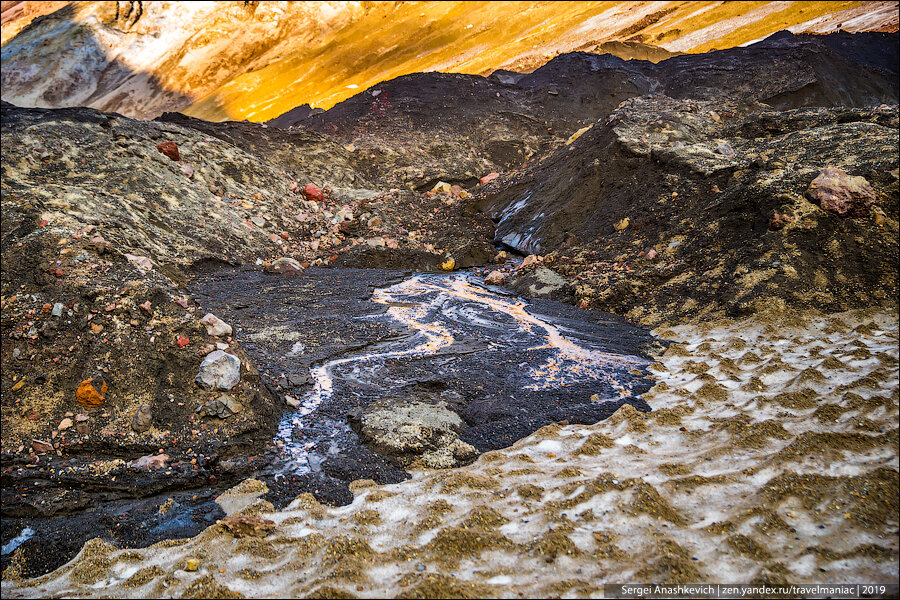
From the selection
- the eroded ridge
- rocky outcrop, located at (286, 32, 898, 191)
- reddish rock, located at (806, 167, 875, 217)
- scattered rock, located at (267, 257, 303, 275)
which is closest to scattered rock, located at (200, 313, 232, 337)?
the eroded ridge

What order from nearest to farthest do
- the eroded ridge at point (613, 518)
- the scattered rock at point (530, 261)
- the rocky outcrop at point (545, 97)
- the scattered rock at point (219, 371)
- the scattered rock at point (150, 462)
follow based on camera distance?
the eroded ridge at point (613, 518)
the scattered rock at point (150, 462)
the scattered rock at point (219, 371)
the scattered rock at point (530, 261)
the rocky outcrop at point (545, 97)

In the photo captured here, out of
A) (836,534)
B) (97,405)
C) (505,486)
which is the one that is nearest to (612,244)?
(505,486)

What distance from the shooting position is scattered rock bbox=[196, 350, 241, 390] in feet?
16.0

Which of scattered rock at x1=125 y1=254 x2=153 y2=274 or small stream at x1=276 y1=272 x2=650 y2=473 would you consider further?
scattered rock at x1=125 y1=254 x2=153 y2=274

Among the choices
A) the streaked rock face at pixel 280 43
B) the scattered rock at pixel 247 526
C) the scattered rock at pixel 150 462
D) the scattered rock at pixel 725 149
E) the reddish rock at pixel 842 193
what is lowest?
the reddish rock at pixel 842 193

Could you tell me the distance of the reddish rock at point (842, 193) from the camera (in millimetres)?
7113

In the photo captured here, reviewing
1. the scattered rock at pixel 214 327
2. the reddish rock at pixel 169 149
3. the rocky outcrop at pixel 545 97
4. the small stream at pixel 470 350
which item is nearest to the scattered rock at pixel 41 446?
the scattered rock at pixel 214 327

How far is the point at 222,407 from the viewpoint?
4754 millimetres

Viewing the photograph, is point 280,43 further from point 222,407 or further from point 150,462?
point 150,462

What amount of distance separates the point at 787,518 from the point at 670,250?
663 cm

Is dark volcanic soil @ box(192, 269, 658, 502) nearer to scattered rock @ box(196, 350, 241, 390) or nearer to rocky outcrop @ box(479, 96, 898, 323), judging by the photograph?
scattered rock @ box(196, 350, 241, 390)

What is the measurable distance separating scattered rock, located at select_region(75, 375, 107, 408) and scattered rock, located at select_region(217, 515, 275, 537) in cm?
217

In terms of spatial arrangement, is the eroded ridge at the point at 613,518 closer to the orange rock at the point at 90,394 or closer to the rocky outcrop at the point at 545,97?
the orange rock at the point at 90,394

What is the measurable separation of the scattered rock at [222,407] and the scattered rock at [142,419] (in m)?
0.41
